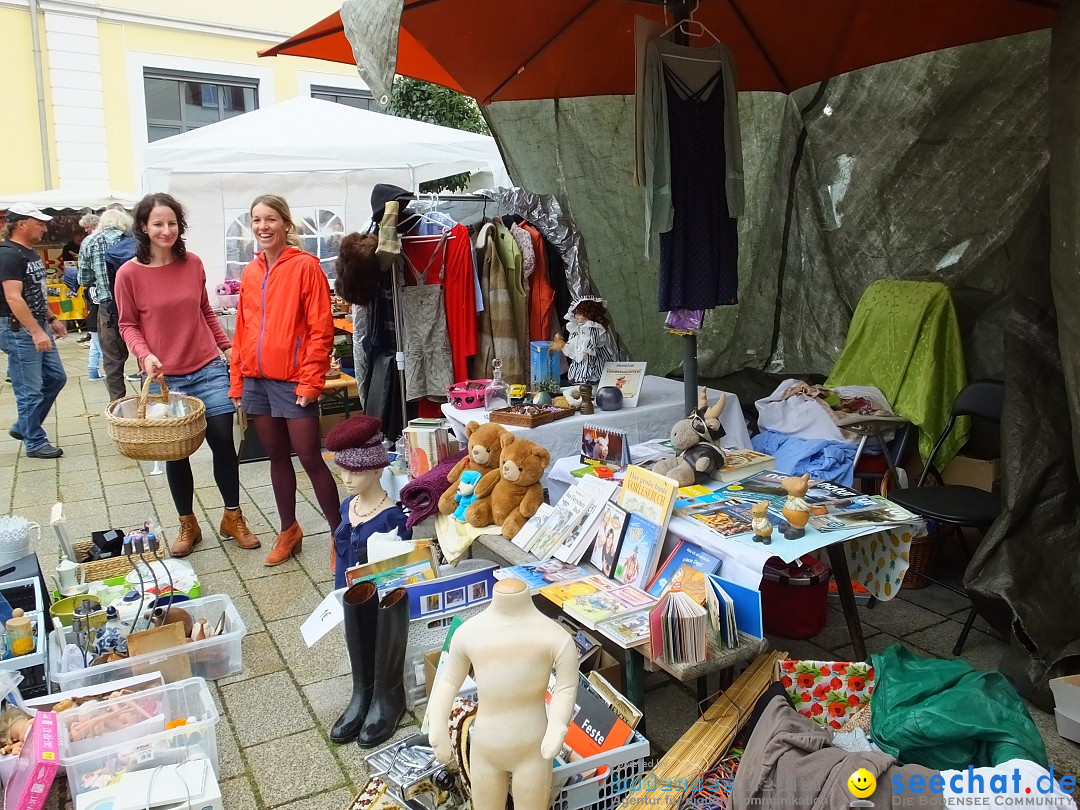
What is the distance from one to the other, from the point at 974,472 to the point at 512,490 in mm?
2398

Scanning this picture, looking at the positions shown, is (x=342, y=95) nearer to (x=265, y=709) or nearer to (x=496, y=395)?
(x=496, y=395)

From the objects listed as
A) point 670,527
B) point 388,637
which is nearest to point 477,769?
point 388,637

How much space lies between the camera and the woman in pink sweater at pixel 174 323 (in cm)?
402

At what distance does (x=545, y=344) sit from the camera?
490 cm

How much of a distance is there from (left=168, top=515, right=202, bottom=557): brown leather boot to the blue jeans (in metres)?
2.90

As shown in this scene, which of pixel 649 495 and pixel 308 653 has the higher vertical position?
pixel 649 495

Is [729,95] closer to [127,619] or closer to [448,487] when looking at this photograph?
[448,487]

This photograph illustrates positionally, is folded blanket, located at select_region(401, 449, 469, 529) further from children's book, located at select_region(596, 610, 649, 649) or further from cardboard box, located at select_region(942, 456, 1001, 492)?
cardboard box, located at select_region(942, 456, 1001, 492)

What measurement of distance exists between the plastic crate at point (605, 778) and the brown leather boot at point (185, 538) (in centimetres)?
301

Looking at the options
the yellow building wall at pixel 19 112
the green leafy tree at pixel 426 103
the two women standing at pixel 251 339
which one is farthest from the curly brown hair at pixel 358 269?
the yellow building wall at pixel 19 112

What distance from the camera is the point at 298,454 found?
420 cm

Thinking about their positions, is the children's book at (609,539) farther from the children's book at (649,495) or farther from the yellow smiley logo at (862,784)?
the yellow smiley logo at (862,784)

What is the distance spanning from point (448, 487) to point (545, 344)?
1468 millimetres

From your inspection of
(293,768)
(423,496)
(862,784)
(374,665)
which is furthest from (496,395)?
(862,784)
